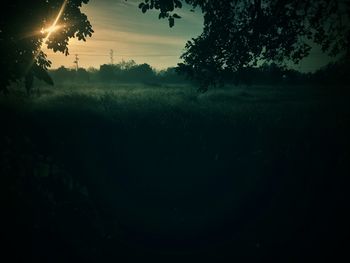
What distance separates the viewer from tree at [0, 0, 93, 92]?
3291 mm

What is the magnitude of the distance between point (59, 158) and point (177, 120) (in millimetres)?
4752

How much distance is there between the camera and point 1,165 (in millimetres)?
5770

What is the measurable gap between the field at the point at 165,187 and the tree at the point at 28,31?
2.82m

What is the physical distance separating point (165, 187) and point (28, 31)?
5.30 metres

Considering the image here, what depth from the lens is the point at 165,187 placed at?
7863 millimetres

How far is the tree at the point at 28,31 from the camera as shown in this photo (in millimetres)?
3291

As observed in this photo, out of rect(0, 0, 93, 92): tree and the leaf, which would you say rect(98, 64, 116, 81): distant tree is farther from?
the leaf

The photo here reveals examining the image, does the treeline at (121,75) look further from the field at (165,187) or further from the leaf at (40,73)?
the leaf at (40,73)

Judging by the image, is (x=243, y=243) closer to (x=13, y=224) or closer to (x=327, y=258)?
(x=327, y=258)

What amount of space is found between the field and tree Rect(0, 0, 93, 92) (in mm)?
2820

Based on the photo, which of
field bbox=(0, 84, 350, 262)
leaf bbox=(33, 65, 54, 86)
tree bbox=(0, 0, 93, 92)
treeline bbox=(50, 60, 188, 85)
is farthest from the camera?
treeline bbox=(50, 60, 188, 85)

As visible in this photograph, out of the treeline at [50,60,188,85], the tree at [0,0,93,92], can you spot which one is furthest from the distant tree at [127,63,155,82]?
the tree at [0,0,93,92]

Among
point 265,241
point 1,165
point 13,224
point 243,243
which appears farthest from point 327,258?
point 1,165

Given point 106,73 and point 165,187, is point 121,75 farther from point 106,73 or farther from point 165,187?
point 165,187
